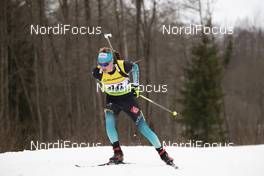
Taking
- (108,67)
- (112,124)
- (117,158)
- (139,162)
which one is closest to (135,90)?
(108,67)

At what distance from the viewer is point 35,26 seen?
18328 mm

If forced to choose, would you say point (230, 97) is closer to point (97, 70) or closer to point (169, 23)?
point (169, 23)

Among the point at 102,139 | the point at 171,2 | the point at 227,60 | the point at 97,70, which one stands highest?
the point at 171,2

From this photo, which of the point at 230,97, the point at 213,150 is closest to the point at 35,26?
the point at 213,150

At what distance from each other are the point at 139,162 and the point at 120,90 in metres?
1.29

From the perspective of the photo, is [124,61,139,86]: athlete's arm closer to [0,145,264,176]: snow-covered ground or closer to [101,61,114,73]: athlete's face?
[101,61,114,73]: athlete's face

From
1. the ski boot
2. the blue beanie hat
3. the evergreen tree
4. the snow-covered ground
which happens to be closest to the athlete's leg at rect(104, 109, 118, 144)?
the ski boot

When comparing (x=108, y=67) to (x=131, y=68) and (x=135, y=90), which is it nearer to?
(x=131, y=68)

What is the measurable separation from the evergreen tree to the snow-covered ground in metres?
15.2

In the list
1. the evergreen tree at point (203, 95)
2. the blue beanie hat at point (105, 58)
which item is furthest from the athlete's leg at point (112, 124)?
the evergreen tree at point (203, 95)

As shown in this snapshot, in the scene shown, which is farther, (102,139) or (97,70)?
(102,139)

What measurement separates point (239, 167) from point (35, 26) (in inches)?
523

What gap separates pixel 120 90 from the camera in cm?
694

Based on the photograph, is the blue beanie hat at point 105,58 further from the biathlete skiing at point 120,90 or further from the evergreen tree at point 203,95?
the evergreen tree at point 203,95
